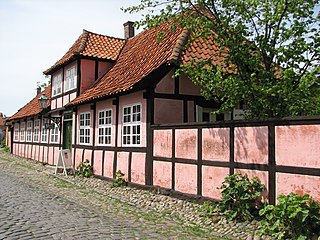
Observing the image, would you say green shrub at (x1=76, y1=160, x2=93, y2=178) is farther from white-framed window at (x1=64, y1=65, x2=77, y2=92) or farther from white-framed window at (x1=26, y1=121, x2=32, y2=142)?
white-framed window at (x1=26, y1=121, x2=32, y2=142)

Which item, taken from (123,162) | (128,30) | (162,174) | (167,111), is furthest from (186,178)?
(128,30)

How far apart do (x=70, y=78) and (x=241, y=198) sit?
11759 mm

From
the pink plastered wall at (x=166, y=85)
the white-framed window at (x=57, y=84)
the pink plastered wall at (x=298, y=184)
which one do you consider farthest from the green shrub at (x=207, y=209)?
the white-framed window at (x=57, y=84)

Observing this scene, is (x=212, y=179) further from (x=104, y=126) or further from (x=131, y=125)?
(x=104, y=126)

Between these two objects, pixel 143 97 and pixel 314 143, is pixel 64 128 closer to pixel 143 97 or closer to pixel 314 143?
pixel 143 97

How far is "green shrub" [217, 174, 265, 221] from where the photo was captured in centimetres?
633

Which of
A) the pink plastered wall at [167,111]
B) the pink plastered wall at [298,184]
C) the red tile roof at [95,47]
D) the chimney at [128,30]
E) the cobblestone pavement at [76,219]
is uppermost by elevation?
the chimney at [128,30]

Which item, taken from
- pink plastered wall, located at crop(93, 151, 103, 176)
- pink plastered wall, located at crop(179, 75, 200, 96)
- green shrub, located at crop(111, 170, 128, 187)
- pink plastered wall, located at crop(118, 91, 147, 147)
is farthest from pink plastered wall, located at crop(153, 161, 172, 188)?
pink plastered wall, located at crop(93, 151, 103, 176)

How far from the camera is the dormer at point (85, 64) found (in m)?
15.1

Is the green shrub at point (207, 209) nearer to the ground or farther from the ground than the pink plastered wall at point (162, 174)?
nearer to the ground

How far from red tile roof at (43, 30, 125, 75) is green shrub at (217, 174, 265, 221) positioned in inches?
400

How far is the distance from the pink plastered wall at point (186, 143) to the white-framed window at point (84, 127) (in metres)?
5.98

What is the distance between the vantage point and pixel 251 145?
666 centimetres

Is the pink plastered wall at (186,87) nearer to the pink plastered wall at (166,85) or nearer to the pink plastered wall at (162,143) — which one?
the pink plastered wall at (166,85)
